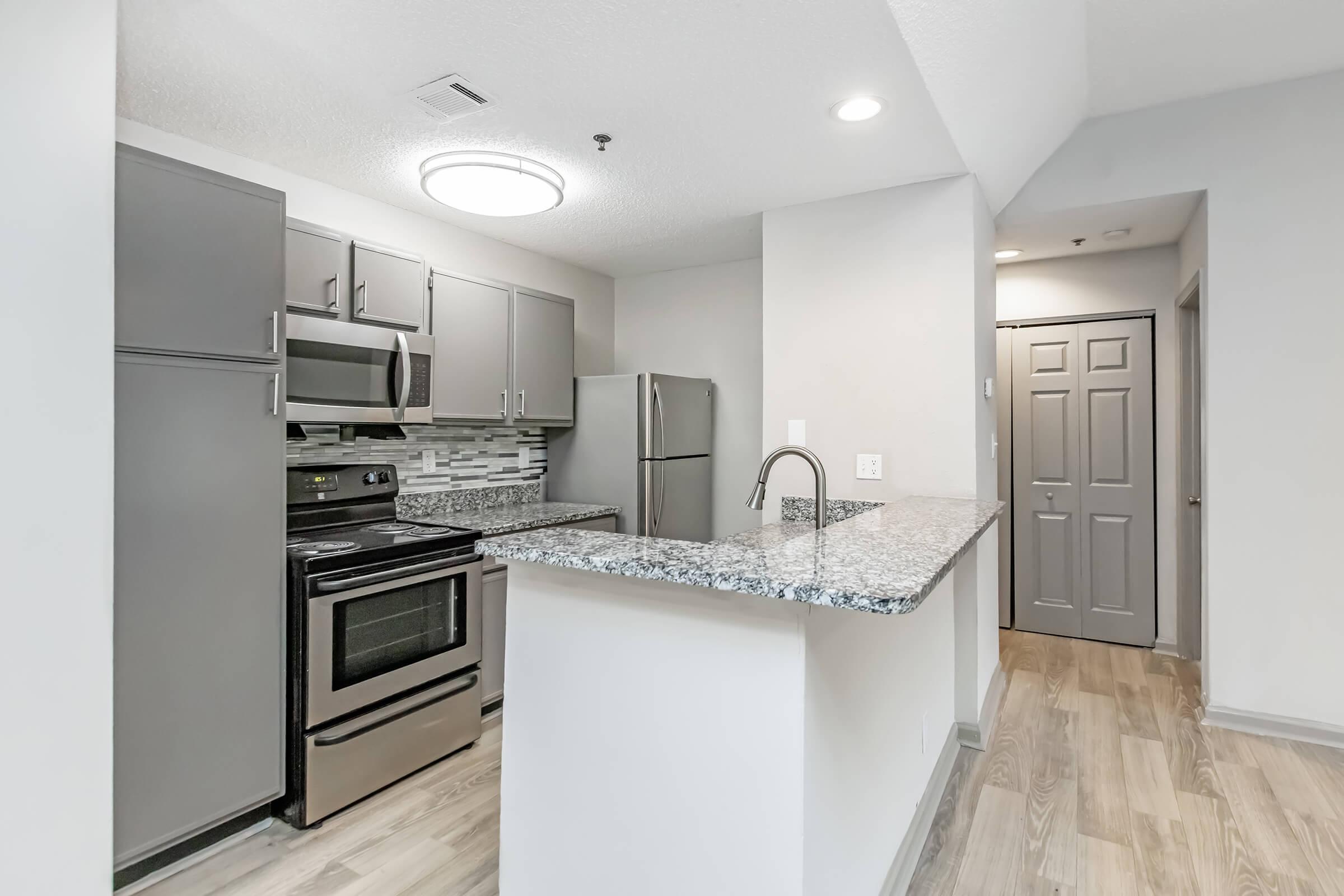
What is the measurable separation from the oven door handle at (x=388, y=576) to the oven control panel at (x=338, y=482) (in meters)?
0.48

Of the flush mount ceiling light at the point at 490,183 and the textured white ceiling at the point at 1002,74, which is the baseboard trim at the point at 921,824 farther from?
the flush mount ceiling light at the point at 490,183

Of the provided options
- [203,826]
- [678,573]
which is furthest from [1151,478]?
[203,826]

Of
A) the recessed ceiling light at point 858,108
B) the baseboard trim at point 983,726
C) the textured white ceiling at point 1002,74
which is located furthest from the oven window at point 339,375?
the baseboard trim at point 983,726

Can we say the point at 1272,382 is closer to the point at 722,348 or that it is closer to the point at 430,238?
the point at 722,348

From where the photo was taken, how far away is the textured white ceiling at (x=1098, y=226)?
10.3 feet

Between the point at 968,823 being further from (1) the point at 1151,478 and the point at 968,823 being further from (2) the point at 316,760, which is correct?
(1) the point at 1151,478

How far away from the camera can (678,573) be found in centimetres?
120

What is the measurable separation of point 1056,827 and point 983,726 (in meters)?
0.60

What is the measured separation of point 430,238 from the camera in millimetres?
3350

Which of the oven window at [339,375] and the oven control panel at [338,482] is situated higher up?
the oven window at [339,375]

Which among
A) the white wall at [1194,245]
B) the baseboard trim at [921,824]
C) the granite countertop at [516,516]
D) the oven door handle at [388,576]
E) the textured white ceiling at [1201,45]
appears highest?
the textured white ceiling at [1201,45]

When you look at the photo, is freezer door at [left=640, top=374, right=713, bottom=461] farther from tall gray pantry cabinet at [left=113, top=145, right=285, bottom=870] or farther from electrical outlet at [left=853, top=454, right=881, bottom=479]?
tall gray pantry cabinet at [left=113, top=145, right=285, bottom=870]

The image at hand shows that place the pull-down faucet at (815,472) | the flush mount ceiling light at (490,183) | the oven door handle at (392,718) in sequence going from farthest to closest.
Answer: the flush mount ceiling light at (490,183) < the oven door handle at (392,718) < the pull-down faucet at (815,472)

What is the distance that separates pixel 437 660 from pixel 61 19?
2156 millimetres
